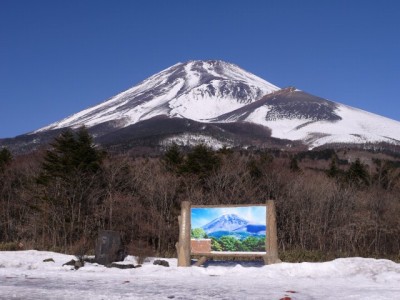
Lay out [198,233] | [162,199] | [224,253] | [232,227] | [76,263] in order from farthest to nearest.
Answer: [162,199]
[198,233]
[232,227]
[224,253]
[76,263]

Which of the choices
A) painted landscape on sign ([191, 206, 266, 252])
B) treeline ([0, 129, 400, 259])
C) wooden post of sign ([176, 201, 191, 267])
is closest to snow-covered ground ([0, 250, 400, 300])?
wooden post of sign ([176, 201, 191, 267])

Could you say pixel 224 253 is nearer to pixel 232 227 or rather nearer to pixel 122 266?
pixel 232 227

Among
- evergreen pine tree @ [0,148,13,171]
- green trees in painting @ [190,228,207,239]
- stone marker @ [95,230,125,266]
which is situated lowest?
stone marker @ [95,230,125,266]

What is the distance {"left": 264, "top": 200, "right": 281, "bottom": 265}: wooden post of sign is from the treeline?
2218 centimetres

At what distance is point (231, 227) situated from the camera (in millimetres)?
14070

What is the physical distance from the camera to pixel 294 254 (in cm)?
1516

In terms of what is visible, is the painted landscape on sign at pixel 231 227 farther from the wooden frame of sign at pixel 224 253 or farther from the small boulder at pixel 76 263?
the small boulder at pixel 76 263

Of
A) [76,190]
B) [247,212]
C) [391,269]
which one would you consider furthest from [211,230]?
[76,190]

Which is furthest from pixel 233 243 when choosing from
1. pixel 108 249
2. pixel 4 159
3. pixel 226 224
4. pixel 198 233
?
pixel 4 159

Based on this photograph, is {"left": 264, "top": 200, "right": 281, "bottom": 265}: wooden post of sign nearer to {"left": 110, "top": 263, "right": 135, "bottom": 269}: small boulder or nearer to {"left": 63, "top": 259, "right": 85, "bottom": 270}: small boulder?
{"left": 110, "top": 263, "right": 135, "bottom": 269}: small boulder

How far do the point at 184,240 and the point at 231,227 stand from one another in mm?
1310

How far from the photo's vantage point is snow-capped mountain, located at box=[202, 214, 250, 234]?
551 inches

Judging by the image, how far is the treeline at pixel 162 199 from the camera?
3681cm

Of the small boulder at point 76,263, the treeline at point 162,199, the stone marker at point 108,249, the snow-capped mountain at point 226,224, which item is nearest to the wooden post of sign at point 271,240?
the snow-capped mountain at point 226,224
